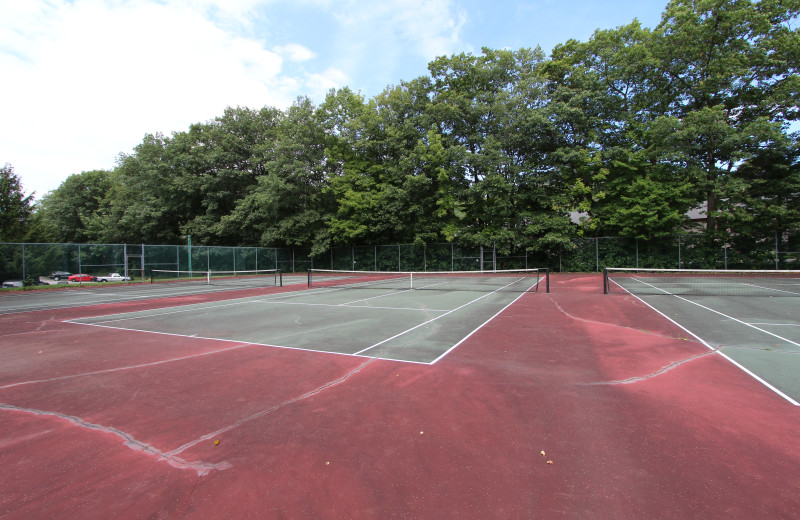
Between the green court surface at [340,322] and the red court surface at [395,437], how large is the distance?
906 mm

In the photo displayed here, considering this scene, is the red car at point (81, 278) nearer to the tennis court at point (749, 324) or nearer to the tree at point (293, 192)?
the tree at point (293, 192)

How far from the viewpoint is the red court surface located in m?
2.73

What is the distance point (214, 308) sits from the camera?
1306 cm

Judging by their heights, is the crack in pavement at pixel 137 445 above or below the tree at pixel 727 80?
below

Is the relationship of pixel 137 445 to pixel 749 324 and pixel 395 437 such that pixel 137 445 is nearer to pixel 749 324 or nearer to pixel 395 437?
pixel 395 437

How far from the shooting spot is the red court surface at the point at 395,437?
2.73m

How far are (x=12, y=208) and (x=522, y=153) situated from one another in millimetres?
41806

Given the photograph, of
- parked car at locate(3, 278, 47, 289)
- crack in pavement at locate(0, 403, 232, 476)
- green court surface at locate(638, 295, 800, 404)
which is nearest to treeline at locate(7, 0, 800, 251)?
parked car at locate(3, 278, 47, 289)

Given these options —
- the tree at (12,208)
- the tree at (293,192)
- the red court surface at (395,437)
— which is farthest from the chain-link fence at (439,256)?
the red court surface at (395,437)

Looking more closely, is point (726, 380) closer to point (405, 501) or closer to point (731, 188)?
point (405, 501)

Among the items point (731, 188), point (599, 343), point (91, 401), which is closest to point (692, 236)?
point (731, 188)

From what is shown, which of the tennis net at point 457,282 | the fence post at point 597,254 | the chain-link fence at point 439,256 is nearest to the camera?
the tennis net at point 457,282

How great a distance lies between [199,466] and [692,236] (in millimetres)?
33211

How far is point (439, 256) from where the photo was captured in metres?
32.5
